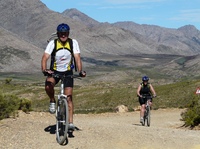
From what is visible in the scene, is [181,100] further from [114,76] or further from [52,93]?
[114,76]

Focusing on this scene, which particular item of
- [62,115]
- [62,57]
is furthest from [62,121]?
[62,57]

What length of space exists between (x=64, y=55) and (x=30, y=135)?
2.42 meters

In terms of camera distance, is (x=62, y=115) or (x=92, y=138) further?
(x=92, y=138)

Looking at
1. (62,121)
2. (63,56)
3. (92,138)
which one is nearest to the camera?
(62,121)

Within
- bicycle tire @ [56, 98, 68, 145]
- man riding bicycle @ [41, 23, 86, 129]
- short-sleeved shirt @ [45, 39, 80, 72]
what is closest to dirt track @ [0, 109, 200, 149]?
bicycle tire @ [56, 98, 68, 145]

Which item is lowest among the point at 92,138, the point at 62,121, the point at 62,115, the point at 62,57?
the point at 92,138

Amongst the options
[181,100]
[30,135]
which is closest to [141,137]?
[30,135]

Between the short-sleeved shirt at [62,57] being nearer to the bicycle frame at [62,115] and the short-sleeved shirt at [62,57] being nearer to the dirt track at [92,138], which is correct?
the bicycle frame at [62,115]

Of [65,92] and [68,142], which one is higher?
[65,92]

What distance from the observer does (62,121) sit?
960cm

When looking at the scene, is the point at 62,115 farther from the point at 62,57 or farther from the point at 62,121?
the point at 62,57

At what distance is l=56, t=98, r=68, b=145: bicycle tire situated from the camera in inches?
371

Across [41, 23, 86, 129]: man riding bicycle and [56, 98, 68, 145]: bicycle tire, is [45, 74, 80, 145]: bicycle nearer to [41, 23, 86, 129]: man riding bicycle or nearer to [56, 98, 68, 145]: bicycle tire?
[56, 98, 68, 145]: bicycle tire

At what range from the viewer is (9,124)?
40.4 ft
